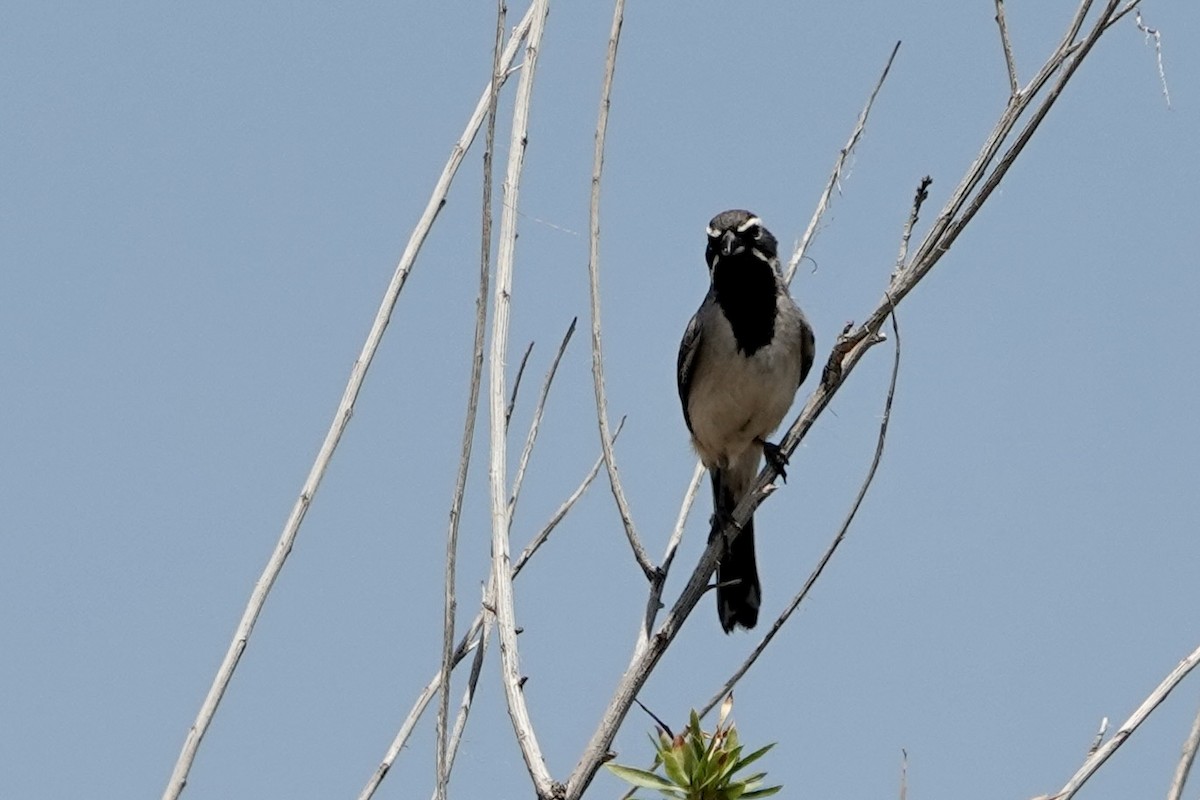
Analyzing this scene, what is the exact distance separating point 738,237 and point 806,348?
0.69 m

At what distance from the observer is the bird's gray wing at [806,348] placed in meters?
6.87

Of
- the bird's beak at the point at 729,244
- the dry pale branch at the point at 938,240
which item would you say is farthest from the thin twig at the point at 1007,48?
the bird's beak at the point at 729,244

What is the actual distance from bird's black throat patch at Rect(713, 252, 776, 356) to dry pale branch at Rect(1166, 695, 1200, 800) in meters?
3.75

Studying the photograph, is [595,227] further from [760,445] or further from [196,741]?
[760,445]

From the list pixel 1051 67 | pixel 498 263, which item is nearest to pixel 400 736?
pixel 498 263

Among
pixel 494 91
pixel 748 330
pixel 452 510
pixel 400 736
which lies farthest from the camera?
pixel 748 330

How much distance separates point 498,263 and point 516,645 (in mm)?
756

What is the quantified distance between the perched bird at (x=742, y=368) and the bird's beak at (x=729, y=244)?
0.03 meters

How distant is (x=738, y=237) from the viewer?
6.49 meters

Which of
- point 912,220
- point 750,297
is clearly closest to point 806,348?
point 750,297

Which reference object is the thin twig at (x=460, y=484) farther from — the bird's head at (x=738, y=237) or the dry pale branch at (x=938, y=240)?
the bird's head at (x=738, y=237)

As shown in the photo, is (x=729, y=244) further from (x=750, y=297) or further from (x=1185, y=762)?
(x=1185, y=762)

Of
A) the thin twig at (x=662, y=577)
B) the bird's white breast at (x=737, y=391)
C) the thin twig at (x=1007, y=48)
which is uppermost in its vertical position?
the bird's white breast at (x=737, y=391)

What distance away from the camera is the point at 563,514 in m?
3.75
